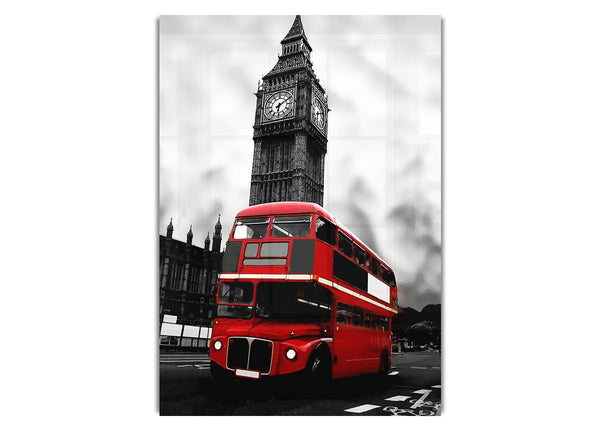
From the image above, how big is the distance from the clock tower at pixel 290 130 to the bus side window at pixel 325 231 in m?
0.56

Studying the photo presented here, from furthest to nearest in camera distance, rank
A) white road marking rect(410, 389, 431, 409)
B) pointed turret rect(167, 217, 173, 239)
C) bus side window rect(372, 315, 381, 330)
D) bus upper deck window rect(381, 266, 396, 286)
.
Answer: bus side window rect(372, 315, 381, 330) → bus upper deck window rect(381, 266, 396, 286) → pointed turret rect(167, 217, 173, 239) → white road marking rect(410, 389, 431, 409)

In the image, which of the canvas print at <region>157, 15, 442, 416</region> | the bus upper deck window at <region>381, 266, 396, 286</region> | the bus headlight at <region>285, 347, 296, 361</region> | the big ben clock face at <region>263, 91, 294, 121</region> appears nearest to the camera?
the bus headlight at <region>285, 347, 296, 361</region>

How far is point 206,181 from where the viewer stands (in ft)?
24.7

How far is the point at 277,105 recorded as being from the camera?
7.75 metres

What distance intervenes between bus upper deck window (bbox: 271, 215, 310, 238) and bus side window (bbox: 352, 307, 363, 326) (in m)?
1.26

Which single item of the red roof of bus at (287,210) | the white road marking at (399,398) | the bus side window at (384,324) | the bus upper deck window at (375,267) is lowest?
the white road marking at (399,398)

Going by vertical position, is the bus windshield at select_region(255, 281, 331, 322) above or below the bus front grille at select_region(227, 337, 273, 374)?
above

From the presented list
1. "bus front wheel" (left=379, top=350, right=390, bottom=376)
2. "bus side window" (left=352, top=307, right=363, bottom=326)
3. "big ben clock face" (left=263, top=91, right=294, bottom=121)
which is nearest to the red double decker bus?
"bus side window" (left=352, top=307, right=363, bottom=326)

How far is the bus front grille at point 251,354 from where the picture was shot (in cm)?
666

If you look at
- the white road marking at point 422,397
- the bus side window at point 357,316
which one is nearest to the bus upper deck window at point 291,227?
the bus side window at point 357,316

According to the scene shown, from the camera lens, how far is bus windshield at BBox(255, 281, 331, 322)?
664cm

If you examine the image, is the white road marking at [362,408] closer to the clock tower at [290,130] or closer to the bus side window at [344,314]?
the bus side window at [344,314]

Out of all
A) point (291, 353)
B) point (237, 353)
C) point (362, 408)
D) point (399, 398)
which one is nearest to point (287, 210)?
point (291, 353)

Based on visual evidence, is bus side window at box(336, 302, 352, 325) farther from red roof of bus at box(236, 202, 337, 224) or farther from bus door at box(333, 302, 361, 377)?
red roof of bus at box(236, 202, 337, 224)
